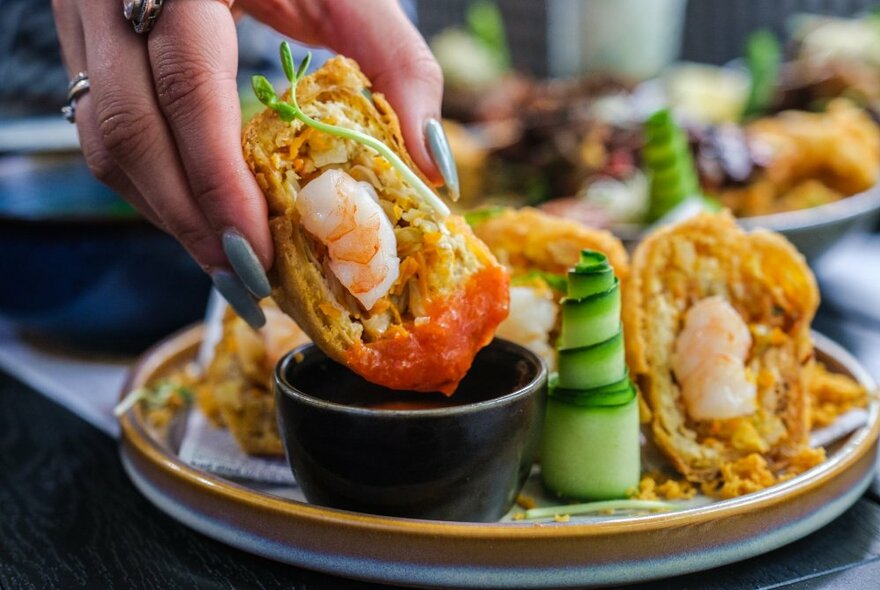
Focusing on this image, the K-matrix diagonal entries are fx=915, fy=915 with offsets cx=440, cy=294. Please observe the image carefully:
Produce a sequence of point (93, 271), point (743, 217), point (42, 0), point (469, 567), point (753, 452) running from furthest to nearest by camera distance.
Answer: point (42, 0) < point (743, 217) < point (93, 271) < point (753, 452) < point (469, 567)

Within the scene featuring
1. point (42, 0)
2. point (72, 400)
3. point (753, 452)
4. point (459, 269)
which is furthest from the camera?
point (42, 0)

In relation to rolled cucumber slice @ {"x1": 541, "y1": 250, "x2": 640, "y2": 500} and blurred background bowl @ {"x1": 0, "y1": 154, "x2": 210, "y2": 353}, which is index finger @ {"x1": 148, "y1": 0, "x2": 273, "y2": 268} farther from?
blurred background bowl @ {"x1": 0, "y1": 154, "x2": 210, "y2": 353}

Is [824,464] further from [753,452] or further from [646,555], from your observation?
[646,555]

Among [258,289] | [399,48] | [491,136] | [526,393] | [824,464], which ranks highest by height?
[399,48]

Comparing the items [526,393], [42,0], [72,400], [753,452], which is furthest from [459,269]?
[42,0]

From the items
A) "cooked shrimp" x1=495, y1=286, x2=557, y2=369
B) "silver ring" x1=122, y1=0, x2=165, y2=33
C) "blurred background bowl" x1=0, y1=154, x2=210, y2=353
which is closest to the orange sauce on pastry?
"cooked shrimp" x1=495, y1=286, x2=557, y2=369
